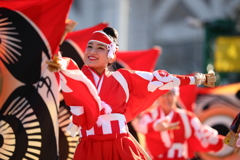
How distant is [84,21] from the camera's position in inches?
798

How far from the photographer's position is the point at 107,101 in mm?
3172

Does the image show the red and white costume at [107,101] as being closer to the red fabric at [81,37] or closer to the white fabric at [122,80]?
the white fabric at [122,80]

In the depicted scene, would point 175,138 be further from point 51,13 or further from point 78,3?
point 78,3

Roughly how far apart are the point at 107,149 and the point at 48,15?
5.32ft

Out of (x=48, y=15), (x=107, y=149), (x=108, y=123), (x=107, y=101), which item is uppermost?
(x=48, y=15)

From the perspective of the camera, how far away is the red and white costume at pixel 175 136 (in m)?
4.96

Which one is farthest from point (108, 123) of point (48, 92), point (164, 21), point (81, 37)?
point (164, 21)

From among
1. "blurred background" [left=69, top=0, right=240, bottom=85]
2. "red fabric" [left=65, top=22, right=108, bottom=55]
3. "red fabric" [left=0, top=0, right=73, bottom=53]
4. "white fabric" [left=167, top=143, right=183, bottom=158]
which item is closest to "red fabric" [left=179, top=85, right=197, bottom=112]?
"white fabric" [left=167, top=143, right=183, bottom=158]

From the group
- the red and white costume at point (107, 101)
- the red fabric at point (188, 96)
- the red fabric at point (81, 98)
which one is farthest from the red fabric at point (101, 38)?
the red fabric at point (188, 96)

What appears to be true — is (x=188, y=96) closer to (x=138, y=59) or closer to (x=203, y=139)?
(x=138, y=59)

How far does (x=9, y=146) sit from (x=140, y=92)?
1.27 m

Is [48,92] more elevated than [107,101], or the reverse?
[48,92]

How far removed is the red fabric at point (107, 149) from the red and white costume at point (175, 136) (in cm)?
175

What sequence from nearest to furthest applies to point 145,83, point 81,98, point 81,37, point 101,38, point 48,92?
point 81,98
point 101,38
point 145,83
point 48,92
point 81,37
